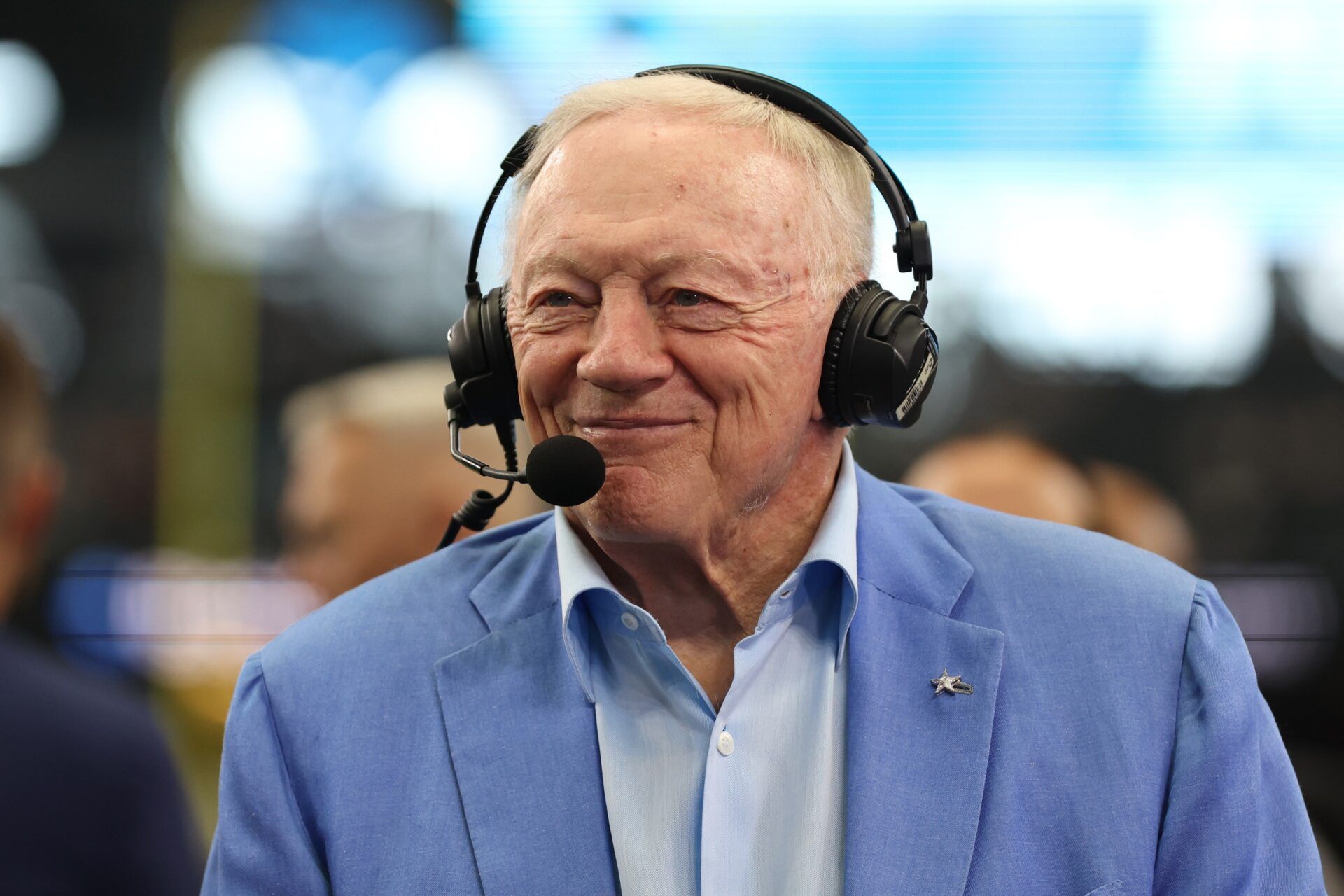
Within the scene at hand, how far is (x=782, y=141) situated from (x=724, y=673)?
1.69 feet

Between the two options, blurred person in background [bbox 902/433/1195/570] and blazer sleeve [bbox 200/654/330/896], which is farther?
blurred person in background [bbox 902/433/1195/570]

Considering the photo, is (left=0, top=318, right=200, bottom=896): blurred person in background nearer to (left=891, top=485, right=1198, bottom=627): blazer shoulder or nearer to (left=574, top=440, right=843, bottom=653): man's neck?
(left=574, top=440, right=843, bottom=653): man's neck

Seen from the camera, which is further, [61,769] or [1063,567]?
[61,769]

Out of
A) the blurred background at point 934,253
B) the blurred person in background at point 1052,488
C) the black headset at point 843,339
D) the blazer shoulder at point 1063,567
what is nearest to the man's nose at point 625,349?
the black headset at point 843,339

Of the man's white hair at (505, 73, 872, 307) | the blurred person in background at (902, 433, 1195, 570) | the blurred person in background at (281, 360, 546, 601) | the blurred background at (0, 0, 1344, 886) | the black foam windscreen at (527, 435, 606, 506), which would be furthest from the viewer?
the blurred background at (0, 0, 1344, 886)

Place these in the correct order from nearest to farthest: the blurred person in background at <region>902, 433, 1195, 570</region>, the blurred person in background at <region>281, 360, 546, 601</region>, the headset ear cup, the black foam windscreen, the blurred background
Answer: the black foam windscreen → the headset ear cup → the blurred person in background at <region>281, 360, 546, 601</region> → the blurred person in background at <region>902, 433, 1195, 570</region> → the blurred background

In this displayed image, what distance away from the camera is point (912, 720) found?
1.16 metres

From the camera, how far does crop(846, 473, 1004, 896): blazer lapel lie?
1.09m

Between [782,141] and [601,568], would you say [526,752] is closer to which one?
[601,568]

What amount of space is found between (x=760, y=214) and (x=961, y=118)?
7.22 ft

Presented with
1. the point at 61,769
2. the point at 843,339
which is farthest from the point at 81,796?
the point at 843,339

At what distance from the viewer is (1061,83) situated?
10.5 ft

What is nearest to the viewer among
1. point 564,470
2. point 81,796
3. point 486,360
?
point 564,470

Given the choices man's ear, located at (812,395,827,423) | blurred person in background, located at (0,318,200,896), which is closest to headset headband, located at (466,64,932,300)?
man's ear, located at (812,395,827,423)
